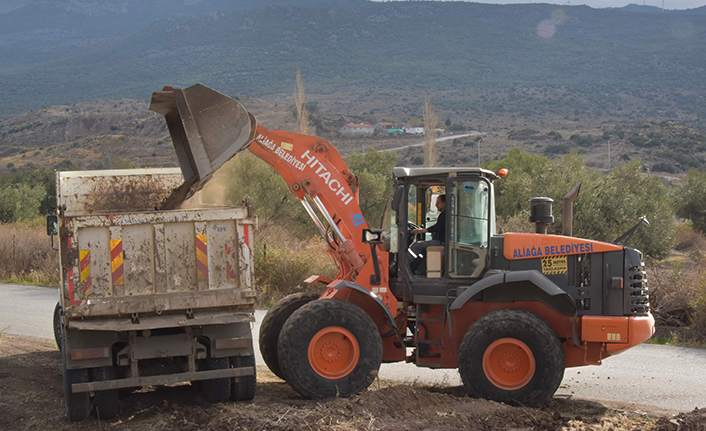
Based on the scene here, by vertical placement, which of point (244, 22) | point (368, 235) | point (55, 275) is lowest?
point (55, 275)

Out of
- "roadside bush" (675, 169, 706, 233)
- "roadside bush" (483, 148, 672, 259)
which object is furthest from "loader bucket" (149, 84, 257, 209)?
"roadside bush" (675, 169, 706, 233)

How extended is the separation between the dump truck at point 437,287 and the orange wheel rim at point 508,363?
0.01 m

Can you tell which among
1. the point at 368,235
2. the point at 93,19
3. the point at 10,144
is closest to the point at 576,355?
the point at 368,235

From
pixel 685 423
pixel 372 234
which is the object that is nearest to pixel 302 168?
pixel 372 234

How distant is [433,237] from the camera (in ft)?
29.9

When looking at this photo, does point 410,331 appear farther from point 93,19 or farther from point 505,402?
point 93,19

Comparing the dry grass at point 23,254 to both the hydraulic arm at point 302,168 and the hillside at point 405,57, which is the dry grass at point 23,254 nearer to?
the hydraulic arm at point 302,168

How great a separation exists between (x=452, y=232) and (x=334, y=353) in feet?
6.53

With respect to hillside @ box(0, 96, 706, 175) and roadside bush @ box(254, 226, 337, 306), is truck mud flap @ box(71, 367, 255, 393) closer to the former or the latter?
roadside bush @ box(254, 226, 337, 306)

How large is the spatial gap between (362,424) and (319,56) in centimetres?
12556

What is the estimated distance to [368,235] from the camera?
9008 millimetres

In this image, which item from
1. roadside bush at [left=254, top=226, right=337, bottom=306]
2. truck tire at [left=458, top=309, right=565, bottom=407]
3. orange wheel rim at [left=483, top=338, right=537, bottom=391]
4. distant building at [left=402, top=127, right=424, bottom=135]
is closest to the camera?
truck tire at [left=458, top=309, right=565, bottom=407]

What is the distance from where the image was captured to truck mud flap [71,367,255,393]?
293 inches

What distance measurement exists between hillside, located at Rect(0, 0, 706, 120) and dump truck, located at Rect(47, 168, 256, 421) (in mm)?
91560
